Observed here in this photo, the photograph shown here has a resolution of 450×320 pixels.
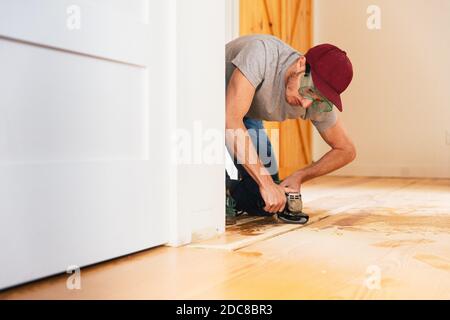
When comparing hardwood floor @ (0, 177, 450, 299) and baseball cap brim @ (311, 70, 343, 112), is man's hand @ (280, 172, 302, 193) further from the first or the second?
baseball cap brim @ (311, 70, 343, 112)

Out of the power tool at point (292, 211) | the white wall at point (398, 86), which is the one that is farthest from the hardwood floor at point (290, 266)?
the white wall at point (398, 86)

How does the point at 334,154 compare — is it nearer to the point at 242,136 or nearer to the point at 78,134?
the point at 242,136

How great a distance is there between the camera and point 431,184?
4445 mm

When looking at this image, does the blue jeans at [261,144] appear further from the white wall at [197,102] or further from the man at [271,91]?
the white wall at [197,102]

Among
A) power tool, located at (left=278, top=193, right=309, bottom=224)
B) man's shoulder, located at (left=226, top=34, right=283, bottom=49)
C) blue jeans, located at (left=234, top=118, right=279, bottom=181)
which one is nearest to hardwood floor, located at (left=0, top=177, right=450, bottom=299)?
power tool, located at (left=278, top=193, right=309, bottom=224)

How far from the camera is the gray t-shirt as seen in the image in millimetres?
2123

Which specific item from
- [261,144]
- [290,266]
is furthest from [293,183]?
[290,266]

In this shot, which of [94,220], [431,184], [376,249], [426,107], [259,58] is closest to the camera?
[94,220]

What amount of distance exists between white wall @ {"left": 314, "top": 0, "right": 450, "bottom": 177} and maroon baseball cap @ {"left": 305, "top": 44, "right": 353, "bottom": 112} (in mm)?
3492

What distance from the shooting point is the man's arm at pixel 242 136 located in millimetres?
2074

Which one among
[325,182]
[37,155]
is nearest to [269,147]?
[37,155]

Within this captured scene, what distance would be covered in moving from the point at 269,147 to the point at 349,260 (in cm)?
117

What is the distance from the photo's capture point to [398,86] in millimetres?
5312
